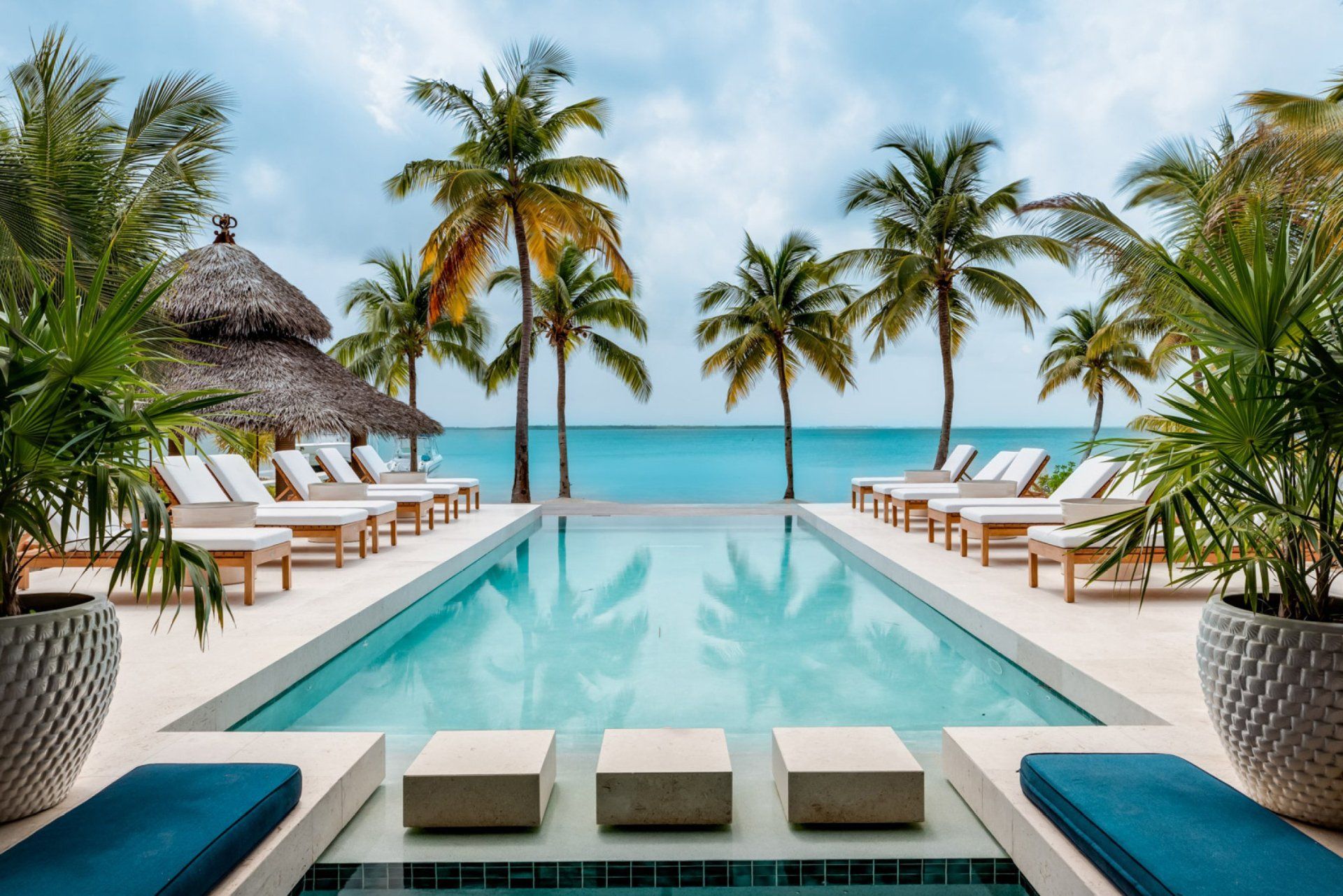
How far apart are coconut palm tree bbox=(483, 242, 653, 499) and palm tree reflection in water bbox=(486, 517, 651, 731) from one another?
336 inches

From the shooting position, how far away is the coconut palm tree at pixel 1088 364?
23078mm

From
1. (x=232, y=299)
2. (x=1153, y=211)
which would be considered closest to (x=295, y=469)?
(x=232, y=299)

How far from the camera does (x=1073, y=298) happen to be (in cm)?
2539

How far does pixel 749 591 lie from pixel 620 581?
1094 millimetres

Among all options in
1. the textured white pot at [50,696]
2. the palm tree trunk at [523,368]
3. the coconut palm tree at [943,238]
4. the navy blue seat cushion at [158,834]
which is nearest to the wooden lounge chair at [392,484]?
the palm tree trunk at [523,368]

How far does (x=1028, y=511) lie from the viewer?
Answer: 21.5 feet

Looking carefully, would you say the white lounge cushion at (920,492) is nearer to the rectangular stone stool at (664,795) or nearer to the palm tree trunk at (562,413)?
the rectangular stone stool at (664,795)

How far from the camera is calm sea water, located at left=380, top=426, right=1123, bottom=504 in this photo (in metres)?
25.7

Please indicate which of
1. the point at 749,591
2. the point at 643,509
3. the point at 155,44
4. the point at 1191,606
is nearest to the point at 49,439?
the point at 749,591

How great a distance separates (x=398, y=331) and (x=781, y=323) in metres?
8.40

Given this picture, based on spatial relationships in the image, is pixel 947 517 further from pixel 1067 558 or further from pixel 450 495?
pixel 450 495

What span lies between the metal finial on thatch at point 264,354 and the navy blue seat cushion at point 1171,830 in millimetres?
10449

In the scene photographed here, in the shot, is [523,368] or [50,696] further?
[523,368]

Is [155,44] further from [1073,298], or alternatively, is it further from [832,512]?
[1073,298]
